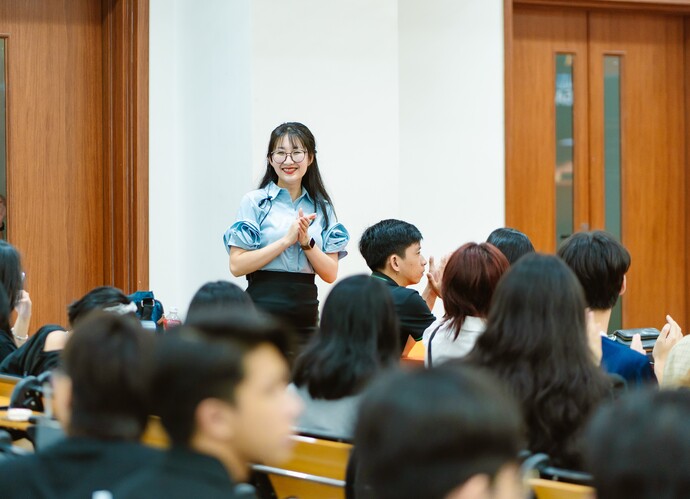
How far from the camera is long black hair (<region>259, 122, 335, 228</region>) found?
416cm

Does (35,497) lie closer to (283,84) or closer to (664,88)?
(283,84)

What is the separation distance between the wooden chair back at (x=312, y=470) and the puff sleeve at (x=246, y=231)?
72.5 inches

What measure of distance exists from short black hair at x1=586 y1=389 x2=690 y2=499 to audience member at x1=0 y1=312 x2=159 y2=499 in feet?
2.49

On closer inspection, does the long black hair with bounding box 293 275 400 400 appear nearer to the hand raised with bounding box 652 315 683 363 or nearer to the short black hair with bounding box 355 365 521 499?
the hand raised with bounding box 652 315 683 363

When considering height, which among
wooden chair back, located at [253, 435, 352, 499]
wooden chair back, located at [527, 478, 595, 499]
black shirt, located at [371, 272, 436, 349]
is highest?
black shirt, located at [371, 272, 436, 349]

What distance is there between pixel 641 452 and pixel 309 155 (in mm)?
3155

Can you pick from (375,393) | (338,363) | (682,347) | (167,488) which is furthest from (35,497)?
(682,347)

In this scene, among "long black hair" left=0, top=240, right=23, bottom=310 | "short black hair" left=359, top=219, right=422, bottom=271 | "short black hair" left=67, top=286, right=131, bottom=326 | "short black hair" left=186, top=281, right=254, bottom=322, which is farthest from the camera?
"short black hair" left=359, top=219, right=422, bottom=271

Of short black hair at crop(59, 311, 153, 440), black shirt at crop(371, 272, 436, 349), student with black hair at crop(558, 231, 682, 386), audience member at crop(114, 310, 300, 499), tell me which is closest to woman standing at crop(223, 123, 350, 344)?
black shirt at crop(371, 272, 436, 349)

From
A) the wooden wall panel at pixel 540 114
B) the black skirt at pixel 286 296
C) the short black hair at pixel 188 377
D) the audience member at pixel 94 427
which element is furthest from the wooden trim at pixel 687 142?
the short black hair at pixel 188 377

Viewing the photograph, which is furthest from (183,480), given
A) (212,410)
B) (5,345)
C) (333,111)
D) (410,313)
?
(333,111)

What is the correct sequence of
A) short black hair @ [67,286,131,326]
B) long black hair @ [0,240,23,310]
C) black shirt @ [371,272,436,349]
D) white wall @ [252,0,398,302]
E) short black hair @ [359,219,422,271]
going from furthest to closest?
white wall @ [252,0,398,302] → short black hair @ [359,219,422,271] → black shirt @ [371,272,436,349] → long black hair @ [0,240,23,310] → short black hair @ [67,286,131,326]

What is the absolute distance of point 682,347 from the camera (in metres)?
3.07

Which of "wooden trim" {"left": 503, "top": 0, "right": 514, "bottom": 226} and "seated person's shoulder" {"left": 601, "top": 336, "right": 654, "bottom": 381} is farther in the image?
"wooden trim" {"left": 503, "top": 0, "right": 514, "bottom": 226}
